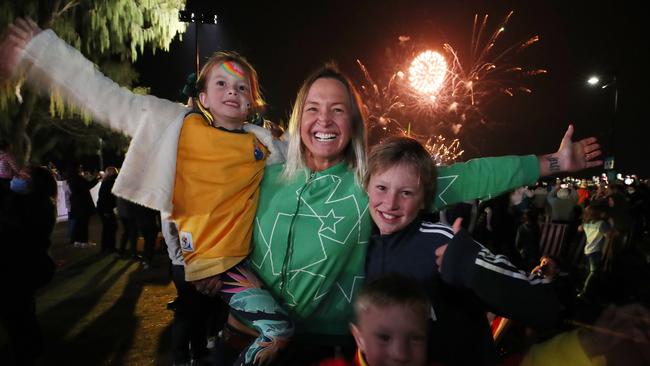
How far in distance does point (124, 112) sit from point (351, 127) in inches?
45.8

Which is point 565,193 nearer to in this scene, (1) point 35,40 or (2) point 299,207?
(2) point 299,207

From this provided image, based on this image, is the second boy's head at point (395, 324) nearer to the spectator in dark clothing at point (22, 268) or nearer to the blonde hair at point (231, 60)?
the blonde hair at point (231, 60)

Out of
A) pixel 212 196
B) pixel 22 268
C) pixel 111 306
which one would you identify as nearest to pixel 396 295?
pixel 212 196

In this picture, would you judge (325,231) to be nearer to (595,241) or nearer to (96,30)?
(595,241)

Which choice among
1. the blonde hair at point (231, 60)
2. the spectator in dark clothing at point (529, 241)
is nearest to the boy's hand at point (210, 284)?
the blonde hair at point (231, 60)

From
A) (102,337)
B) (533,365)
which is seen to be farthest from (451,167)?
(102,337)

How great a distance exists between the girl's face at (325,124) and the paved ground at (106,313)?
3.64 meters

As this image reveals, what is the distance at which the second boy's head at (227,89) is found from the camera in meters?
2.57

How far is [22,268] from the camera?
409cm

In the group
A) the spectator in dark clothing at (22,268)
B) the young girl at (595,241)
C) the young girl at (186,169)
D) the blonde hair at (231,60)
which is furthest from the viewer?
the young girl at (595,241)

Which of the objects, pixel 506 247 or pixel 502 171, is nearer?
pixel 502 171

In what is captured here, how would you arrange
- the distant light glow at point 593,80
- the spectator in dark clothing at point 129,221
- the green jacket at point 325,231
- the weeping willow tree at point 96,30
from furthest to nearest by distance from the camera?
the distant light glow at point 593,80 → the weeping willow tree at point 96,30 → the spectator in dark clothing at point 129,221 → the green jacket at point 325,231

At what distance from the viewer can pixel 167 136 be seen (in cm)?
227

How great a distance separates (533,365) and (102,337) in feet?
17.2
